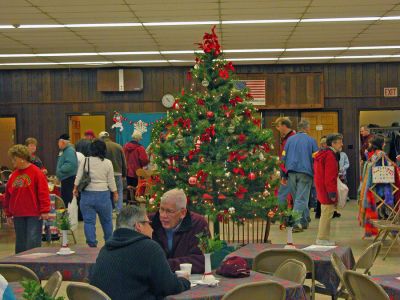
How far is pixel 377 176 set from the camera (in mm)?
10469

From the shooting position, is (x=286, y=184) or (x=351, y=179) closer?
(x=286, y=184)

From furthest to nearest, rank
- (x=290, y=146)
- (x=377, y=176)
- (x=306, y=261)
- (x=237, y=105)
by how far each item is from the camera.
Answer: (x=290, y=146) < (x=377, y=176) < (x=237, y=105) < (x=306, y=261)

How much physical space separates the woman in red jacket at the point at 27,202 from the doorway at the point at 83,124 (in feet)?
35.6

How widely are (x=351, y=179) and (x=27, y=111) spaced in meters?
7.97

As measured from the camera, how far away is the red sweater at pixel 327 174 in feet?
32.1

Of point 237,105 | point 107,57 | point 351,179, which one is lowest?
point 351,179

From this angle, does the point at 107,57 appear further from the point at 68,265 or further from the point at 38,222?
the point at 68,265

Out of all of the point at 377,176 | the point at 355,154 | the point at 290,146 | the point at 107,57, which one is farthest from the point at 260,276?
the point at 355,154

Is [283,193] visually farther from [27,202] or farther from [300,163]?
[27,202]

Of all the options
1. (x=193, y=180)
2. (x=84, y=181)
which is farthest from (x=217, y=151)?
(x=84, y=181)

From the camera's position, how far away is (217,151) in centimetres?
788

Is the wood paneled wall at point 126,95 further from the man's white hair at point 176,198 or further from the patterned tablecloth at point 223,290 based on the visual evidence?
the patterned tablecloth at point 223,290

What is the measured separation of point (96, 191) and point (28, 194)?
1402 millimetres

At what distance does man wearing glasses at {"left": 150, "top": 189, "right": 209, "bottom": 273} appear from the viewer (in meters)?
5.49
